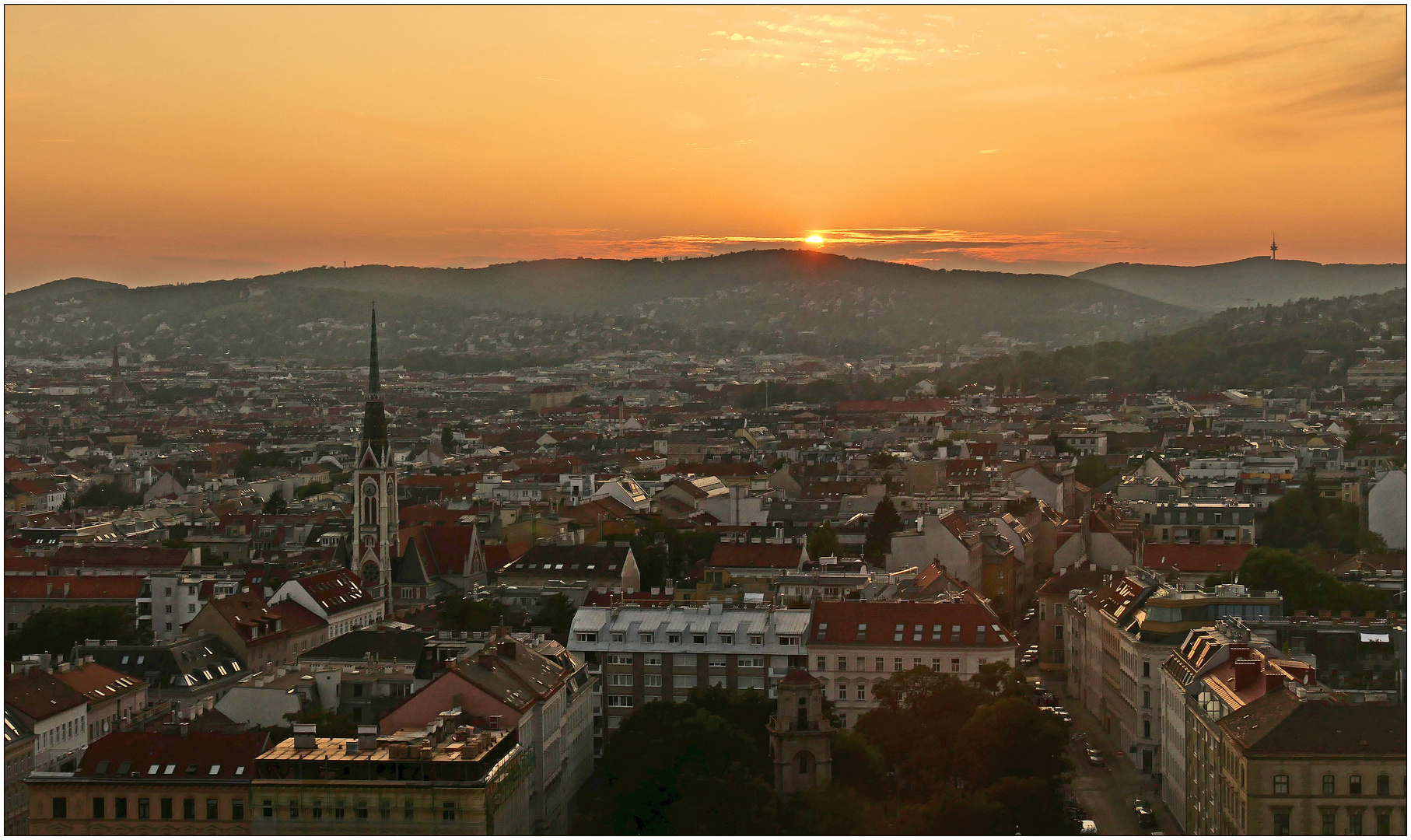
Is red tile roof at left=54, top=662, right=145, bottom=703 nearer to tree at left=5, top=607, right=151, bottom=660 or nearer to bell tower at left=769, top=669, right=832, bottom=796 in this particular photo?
tree at left=5, top=607, right=151, bottom=660

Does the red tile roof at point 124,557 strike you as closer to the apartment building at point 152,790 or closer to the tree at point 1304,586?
the apartment building at point 152,790

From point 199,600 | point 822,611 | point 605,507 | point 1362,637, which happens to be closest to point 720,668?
point 822,611

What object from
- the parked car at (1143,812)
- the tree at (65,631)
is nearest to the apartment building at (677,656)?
the parked car at (1143,812)

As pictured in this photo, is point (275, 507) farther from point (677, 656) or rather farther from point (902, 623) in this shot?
point (902, 623)

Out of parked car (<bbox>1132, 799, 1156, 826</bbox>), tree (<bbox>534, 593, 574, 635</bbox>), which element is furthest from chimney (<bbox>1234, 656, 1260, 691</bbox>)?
tree (<bbox>534, 593, 574, 635</bbox>)

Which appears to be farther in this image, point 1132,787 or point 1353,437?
point 1353,437

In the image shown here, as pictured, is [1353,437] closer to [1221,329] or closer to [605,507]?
[605,507]

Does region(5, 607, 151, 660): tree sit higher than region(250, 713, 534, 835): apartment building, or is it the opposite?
region(250, 713, 534, 835): apartment building
